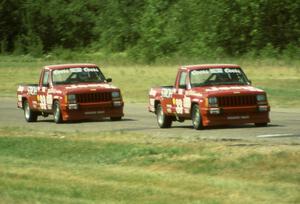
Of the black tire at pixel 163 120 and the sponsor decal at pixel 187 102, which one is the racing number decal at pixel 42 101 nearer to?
the black tire at pixel 163 120

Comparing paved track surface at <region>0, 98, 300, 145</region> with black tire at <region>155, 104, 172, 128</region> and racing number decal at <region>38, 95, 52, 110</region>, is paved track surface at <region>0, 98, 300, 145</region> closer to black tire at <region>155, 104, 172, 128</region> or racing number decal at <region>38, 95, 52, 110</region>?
black tire at <region>155, 104, 172, 128</region>

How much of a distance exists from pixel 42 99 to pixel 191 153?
12.4 metres

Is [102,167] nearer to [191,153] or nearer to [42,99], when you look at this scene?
[191,153]

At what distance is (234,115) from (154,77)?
85.4 feet

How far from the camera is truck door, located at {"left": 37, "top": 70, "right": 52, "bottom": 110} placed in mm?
29062

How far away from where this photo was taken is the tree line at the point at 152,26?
6222 centimetres

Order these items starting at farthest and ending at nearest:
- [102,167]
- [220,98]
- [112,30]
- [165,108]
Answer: [112,30]
[165,108]
[220,98]
[102,167]

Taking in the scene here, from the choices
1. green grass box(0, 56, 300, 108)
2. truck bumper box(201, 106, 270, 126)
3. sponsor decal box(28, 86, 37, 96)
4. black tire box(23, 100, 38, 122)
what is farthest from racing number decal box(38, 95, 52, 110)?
green grass box(0, 56, 300, 108)

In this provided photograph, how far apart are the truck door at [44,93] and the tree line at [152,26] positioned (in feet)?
98.9

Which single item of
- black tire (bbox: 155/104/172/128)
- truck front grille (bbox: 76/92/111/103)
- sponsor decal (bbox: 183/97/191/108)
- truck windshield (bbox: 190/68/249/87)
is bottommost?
black tire (bbox: 155/104/172/128)

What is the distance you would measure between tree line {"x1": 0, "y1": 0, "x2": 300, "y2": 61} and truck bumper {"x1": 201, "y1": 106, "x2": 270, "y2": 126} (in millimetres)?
34650

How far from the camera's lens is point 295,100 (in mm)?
35094

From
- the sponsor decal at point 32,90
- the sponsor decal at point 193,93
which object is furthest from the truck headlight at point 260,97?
the sponsor decal at point 32,90

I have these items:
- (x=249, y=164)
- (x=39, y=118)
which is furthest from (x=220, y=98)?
(x=39, y=118)
